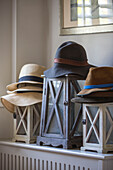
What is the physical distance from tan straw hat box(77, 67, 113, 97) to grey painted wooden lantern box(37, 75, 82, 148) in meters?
0.20

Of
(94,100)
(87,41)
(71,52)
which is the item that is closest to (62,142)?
(94,100)

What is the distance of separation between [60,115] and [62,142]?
0.19 m

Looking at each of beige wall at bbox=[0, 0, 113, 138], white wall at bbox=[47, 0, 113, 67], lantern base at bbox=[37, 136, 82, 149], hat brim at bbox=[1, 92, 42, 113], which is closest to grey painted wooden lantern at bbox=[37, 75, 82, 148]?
lantern base at bbox=[37, 136, 82, 149]

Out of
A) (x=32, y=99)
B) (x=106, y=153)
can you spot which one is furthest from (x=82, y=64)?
(x=106, y=153)

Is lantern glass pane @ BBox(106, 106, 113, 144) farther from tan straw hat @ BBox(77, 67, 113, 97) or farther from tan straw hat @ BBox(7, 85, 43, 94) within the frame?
tan straw hat @ BBox(7, 85, 43, 94)

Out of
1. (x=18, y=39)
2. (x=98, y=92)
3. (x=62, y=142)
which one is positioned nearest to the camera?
(x=98, y=92)

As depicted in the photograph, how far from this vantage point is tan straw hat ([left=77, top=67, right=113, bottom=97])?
197cm

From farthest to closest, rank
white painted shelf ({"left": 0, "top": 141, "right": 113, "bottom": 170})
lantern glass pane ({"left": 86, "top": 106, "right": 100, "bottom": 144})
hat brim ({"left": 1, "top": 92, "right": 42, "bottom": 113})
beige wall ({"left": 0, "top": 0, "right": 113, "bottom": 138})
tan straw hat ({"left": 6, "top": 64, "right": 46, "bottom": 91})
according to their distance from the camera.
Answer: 1. beige wall ({"left": 0, "top": 0, "right": 113, "bottom": 138})
2. tan straw hat ({"left": 6, "top": 64, "right": 46, "bottom": 91})
3. hat brim ({"left": 1, "top": 92, "right": 42, "bottom": 113})
4. lantern glass pane ({"left": 86, "top": 106, "right": 100, "bottom": 144})
5. white painted shelf ({"left": 0, "top": 141, "right": 113, "bottom": 170})

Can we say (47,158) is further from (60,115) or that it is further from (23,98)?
(23,98)

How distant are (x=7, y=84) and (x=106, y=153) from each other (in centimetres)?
125

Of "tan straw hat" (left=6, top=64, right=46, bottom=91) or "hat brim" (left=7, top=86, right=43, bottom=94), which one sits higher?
"tan straw hat" (left=6, top=64, right=46, bottom=91)

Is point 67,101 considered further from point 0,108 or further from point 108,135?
point 0,108

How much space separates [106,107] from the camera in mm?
2008

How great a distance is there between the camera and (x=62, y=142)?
2184 millimetres
